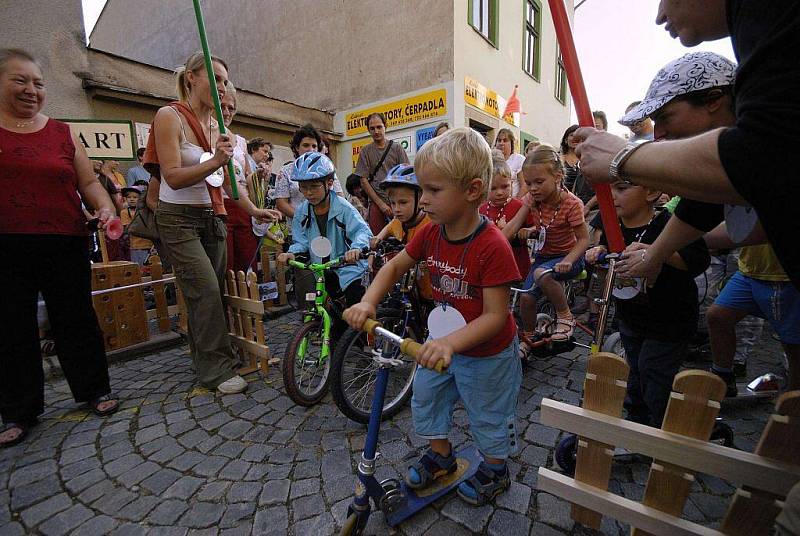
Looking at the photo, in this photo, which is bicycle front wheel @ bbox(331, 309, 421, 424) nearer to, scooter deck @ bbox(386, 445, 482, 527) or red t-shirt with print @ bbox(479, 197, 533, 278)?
scooter deck @ bbox(386, 445, 482, 527)

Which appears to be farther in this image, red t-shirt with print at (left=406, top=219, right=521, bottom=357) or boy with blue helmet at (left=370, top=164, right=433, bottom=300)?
boy with blue helmet at (left=370, top=164, right=433, bottom=300)

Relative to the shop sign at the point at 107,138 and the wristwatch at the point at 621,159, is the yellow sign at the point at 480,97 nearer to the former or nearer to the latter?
the shop sign at the point at 107,138

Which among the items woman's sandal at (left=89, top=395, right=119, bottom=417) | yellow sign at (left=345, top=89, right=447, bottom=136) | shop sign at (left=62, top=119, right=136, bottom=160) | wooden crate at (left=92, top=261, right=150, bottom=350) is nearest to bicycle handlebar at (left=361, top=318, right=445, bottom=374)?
woman's sandal at (left=89, top=395, right=119, bottom=417)

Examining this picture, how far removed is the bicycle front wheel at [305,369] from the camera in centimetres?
273

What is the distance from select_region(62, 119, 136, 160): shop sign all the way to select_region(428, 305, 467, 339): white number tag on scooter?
432cm

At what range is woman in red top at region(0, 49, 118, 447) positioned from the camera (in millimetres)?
2434

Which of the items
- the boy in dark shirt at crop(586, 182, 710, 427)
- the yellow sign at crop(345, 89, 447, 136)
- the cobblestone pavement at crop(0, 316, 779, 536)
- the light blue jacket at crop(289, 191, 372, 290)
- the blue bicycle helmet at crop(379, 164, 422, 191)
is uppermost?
the yellow sign at crop(345, 89, 447, 136)

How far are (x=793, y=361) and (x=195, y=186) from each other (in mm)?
4178

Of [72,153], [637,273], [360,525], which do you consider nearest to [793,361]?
[637,273]

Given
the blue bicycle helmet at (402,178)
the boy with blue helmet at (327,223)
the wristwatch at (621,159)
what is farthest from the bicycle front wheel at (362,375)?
the wristwatch at (621,159)

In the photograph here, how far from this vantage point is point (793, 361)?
2.16 metres

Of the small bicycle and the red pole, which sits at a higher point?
the red pole

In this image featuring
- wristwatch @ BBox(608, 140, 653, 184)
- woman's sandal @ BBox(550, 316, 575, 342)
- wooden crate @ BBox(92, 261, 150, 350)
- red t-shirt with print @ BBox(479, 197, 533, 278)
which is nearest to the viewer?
wristwatch @ BBox(608, 140, 653, 184)

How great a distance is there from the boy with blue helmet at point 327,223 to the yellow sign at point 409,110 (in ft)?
22.9
